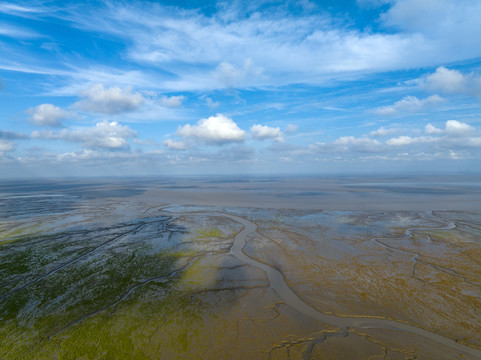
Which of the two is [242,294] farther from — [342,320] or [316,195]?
[316,195]

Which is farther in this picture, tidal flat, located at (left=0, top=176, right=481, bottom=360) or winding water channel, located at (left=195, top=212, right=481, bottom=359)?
tidal flat, located at (left=0, top=176, right=481, bottom=360)

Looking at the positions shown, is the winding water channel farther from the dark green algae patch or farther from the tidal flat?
the dark green algae patch

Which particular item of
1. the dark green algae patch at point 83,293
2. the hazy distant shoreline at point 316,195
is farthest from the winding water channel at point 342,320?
the hazy distant shoreline at point 316,195

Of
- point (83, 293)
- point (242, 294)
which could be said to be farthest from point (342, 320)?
point (83, 293)

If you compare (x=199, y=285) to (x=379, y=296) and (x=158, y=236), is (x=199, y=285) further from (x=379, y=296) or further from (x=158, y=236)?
(x=158, y=236)

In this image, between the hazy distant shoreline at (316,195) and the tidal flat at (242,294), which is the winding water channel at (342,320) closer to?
the tidal flat at (242,294)

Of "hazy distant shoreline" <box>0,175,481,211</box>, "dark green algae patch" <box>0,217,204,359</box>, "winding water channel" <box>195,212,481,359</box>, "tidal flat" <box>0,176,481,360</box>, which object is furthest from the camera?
"hazy distant shoreline" <box>0,175,481,211</box>

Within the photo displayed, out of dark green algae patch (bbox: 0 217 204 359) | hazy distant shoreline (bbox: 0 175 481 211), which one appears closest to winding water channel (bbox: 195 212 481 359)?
dark green algae patch (bbox: 0 217 204 359)

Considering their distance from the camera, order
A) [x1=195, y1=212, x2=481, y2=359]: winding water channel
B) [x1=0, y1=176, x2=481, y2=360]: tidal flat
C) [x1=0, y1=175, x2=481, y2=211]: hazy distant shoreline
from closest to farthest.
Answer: [x1=195, y1=212, x2=481, y2=359]: winding water channel < [x1=0, y1=176, x2=481, y2=360]: tidal flat < [x1=0, y1=175, x2=481, y2=211]: hazy distant shoreline

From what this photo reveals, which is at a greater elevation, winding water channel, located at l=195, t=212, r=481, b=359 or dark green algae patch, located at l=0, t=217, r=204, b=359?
dark green algae patch, located at l=0, t=217, r=204, b=359

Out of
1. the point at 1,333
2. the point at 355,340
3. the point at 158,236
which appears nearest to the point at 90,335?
the point at 1,333

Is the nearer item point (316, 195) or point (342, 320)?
point (342, 320)
